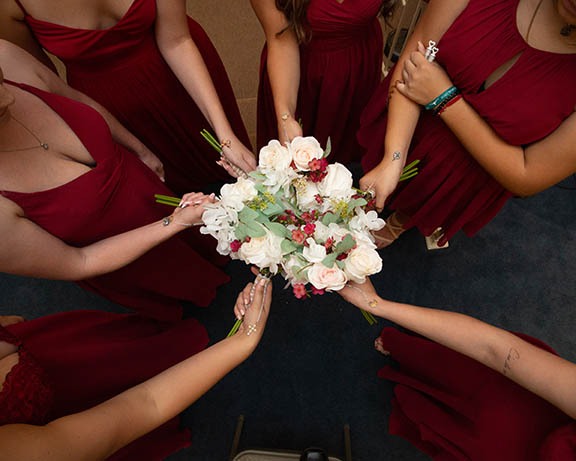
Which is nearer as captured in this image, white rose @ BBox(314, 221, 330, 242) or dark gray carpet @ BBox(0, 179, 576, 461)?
white rose @ BBox(314, 221, 330, 242)

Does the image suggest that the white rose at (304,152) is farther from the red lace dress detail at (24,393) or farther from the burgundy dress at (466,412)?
the burgundy dress at (466,412)

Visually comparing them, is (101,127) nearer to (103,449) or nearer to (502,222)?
(103,449)

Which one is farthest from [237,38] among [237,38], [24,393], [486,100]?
[24,393]

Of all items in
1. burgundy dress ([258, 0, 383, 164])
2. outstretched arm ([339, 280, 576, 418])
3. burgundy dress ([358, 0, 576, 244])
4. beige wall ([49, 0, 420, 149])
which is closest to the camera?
outstretched arm ([339, 280, 576, 418])

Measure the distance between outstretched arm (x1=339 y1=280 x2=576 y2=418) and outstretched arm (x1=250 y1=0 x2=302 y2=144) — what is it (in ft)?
2.63

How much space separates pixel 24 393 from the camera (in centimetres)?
102

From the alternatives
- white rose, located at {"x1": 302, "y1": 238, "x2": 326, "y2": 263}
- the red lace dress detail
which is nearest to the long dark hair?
white rose, located at {"x1": 302, "y1": 238, "x2": 326, "y2": 263}

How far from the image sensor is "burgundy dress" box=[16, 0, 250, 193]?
139cm

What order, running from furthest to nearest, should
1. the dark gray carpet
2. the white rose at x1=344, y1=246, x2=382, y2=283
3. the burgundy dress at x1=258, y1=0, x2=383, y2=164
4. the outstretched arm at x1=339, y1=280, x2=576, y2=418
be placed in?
the dark gray carpet → the burgundy dress at x1=258, y1=0, x2=383, y2=164 → the outstretched arm at x1=339, y1=280, x2=576, y2=418 → the white rose at x1=344, y1=246, x2=382, y2=283

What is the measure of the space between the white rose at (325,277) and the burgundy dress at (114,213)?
0.90 meters

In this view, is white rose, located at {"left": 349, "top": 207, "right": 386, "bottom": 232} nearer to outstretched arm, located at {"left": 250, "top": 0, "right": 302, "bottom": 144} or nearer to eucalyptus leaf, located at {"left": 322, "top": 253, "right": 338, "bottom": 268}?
eucalyptus leaf, located at {"left": 322, "top": 253, "right": 338, "bottom": 268}

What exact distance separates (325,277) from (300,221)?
8.3 inches

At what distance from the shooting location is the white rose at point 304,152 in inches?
39.4

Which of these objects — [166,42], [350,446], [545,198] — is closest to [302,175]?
[166,42]
